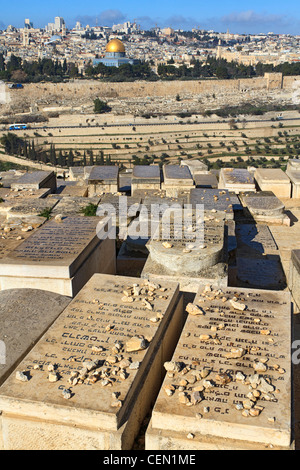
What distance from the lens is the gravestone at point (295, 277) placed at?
19.8 ft

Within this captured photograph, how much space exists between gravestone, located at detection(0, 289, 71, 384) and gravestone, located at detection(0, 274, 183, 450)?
151 mm

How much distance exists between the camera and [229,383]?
3.17 meters

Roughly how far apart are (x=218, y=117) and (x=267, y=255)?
37556mm

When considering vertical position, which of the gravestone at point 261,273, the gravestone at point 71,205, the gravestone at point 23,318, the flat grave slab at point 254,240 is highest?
the gravestone at point 71,205

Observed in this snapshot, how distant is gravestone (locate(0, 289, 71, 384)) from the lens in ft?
A: 11.8

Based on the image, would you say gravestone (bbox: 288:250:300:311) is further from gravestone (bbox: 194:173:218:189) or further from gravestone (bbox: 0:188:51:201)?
gravestone (bbox: 194:173:218:189)

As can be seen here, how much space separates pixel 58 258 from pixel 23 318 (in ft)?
Result: 3.22

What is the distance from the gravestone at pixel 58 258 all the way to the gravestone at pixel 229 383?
1.28 m

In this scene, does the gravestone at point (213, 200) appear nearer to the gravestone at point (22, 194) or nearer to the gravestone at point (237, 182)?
the gravestone at point (237, 182)

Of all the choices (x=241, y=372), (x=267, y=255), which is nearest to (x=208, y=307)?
(x=241, y=372)

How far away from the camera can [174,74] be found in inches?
2413

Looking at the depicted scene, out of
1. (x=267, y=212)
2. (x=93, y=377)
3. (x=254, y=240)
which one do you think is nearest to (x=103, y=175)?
(x=267, y=212)

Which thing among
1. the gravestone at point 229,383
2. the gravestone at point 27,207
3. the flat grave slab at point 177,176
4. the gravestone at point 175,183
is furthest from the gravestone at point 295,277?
the flat grave slab at point 177,176

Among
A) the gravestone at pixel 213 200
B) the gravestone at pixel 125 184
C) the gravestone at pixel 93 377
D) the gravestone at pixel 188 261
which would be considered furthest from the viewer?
the gravestone at pixel 125 184
